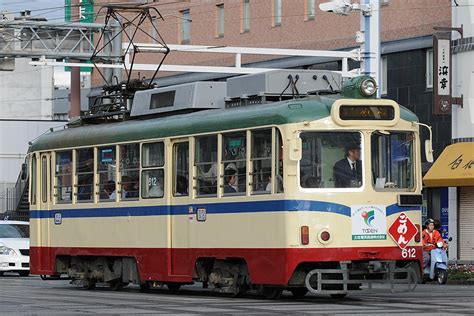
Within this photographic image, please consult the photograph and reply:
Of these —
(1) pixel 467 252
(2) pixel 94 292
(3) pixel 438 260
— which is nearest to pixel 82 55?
(1) pixel 467 252

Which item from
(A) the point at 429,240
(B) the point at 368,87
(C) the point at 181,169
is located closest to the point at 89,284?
(C) the point at 181,169

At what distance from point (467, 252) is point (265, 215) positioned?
1856cm

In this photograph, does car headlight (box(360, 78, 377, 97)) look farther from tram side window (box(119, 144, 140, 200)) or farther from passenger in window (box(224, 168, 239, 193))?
tram side window (box(119, 144, 140, 200))

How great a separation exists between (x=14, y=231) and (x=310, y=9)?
1472 cm

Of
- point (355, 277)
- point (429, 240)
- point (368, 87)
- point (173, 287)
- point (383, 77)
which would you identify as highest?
point (383, 77)

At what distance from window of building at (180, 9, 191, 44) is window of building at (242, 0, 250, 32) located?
3753 millimetres

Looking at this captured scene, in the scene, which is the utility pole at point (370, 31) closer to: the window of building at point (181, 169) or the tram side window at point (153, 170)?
the tram side window at point (153, 170)

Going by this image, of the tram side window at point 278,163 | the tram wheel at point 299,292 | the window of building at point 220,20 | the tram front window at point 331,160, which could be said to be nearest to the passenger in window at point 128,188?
the tram wheel at point 299,292

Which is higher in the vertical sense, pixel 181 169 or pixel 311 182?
pixel 181 169

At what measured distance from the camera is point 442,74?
3728 cm

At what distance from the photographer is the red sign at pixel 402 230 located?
2102 centimetres

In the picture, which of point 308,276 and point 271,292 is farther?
point 271,292

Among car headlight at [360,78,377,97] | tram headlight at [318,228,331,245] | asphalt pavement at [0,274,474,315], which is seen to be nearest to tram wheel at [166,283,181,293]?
asphalt pavement at [0,274,474,315]

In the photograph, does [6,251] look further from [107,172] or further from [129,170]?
[129,170]
